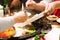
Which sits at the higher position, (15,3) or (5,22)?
(15,3)

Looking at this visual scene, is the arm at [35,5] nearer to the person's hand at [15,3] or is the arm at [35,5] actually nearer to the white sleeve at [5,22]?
the person's hand at [15,3]

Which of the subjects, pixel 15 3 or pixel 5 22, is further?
pixel 15 3

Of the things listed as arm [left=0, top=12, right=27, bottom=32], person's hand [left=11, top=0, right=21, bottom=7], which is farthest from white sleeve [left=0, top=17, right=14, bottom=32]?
person's hand [left=11, top=0, right=21, bottom=7]

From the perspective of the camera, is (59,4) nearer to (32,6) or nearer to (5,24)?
(32,6)

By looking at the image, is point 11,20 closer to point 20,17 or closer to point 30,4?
point 20,17

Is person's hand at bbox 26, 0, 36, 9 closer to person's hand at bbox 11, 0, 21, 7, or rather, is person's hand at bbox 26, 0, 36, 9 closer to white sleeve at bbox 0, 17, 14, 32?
person's hand at bbox 11, 0, 21, 7

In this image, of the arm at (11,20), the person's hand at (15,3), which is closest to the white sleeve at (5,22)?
the arm at (11,20)

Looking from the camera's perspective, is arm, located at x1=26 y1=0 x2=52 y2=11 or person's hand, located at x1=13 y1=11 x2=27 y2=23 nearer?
person's hand, located at x1=13 y1=11 x2=27 y2=23

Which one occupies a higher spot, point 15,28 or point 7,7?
point 7,7

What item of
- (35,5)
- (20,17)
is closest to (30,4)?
(35,5)

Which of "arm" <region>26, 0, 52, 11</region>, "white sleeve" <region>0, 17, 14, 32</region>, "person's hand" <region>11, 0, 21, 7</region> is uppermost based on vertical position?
"person's hand" <region>11, 0, 21, 7</region>

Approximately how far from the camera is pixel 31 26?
1.12 metres

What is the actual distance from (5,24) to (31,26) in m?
0.32

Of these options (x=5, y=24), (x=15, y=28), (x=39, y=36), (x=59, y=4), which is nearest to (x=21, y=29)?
(x=15, y=28)
